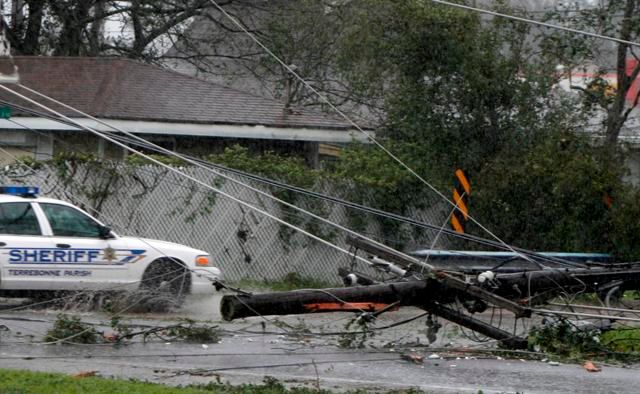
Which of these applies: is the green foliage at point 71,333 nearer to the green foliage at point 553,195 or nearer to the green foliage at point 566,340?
the green foliage at point 566,340

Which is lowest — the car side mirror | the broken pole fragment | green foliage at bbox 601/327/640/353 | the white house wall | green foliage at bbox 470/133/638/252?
green foliage at bbox 601/327/640/353

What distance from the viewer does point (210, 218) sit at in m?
20.4

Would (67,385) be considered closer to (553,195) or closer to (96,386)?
(96,386)

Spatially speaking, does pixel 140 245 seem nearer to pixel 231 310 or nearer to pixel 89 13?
pixel 231 310

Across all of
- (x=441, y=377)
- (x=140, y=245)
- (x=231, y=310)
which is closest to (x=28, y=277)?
(x=140, y=245)

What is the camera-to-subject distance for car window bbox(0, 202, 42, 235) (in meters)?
15.2

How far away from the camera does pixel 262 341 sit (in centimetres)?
1270

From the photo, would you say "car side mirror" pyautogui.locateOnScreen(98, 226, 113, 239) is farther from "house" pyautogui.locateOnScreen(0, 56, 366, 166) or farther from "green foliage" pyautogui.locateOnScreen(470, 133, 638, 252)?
"green foliage" pyautogui.locateOnScreen(470, 133, 638, 252)

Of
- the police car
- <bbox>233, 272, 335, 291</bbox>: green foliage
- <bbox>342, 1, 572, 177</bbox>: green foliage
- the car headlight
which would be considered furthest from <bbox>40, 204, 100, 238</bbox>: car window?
<bbox>342, 1, 572, 177</bbox>: green foliage

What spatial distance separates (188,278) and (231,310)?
5.08 m

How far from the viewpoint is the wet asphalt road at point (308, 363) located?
995cm

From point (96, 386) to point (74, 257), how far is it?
22.2ft

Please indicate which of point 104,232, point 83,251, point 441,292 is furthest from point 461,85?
point 441,292

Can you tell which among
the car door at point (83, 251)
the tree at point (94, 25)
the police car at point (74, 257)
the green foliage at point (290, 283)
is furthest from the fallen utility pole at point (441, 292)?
the tree at point (94, 25)
